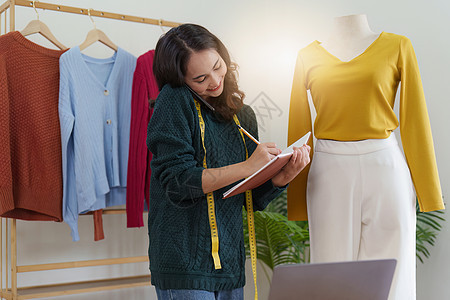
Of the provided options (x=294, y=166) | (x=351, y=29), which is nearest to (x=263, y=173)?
(x=294, y=166)

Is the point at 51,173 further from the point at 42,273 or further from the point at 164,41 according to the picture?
the point at 164,41

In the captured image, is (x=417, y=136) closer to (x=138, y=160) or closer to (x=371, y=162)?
(x=371, y=162)

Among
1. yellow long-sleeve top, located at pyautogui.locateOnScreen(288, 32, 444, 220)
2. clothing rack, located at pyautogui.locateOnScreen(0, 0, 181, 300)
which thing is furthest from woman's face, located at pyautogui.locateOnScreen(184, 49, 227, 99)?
clothing rack, located at pyautogui.locateOnScreen(0, 0, 181, 300)

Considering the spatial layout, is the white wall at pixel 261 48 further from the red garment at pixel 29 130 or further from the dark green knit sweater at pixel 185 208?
the dark green knit sweater at pixel 185 208

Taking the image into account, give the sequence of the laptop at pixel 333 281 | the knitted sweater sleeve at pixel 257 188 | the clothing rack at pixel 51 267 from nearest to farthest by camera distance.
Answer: the laptop at pixel 333 281 → the knitted sweater sleeve at pixel 257 188 → the clothing rack at pixel 51 267

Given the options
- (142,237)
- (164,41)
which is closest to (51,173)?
(142,237)

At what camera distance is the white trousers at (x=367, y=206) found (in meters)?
1.53

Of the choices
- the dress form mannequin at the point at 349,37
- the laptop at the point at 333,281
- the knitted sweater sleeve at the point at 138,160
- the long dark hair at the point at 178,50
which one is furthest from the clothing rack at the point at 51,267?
the laptop at the point at 333,281

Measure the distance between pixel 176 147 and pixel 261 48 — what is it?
2228 mm

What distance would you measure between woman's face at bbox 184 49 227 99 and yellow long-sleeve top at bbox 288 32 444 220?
1.56ft

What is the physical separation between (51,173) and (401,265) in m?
1.50

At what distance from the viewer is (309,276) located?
0.85 metres

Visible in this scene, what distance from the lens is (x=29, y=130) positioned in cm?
218

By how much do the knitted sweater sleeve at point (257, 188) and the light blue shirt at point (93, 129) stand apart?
1.07 meters
